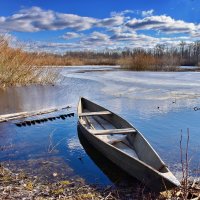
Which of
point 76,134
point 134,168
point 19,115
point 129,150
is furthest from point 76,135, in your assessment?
point 134,168

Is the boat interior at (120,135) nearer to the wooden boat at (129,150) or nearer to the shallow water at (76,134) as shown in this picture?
the wooden boat at (129,150)

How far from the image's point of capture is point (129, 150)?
7.21m

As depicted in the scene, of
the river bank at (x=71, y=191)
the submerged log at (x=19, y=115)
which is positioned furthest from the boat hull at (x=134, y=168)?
the submerged log at (x=19, y=115)

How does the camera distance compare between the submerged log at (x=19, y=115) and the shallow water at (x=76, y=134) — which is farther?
the submerged log at (x=19, y=115)

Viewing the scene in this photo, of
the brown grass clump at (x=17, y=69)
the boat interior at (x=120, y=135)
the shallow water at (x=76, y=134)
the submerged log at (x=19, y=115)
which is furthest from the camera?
the brown grass clump at (x=17, y=69)

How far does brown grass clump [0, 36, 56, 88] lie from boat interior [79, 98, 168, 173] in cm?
795

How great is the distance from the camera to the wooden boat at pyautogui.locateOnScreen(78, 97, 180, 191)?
17.3 feet

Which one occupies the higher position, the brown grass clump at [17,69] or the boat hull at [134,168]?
the brown grass clump at [17,69]

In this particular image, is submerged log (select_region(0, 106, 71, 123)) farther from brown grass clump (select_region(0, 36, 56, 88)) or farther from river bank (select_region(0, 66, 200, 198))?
brown grass clump (select_region(0, 36, 56, 88))

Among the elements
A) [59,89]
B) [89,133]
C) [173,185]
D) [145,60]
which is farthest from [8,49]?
[145,60]

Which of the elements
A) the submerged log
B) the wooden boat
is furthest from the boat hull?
the submerged log

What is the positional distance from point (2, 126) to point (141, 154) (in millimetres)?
5245

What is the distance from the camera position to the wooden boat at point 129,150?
5.26m

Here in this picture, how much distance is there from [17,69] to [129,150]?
45.8ft
